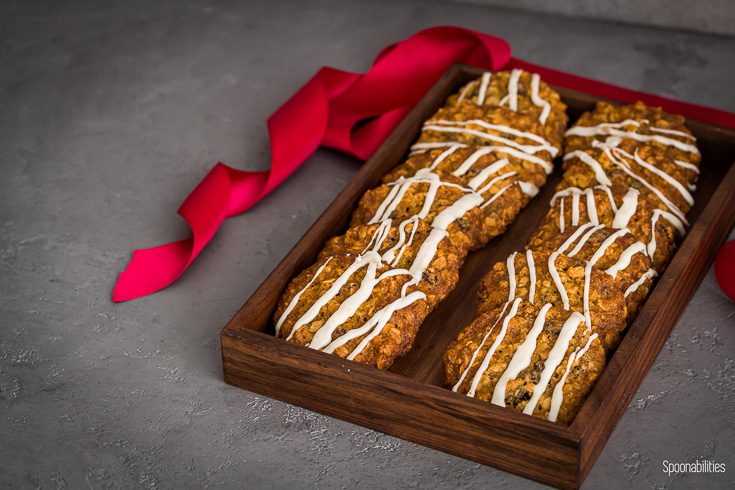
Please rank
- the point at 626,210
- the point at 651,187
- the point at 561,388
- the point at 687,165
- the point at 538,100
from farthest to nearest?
the point at 538,100 → the point at 687,165 → the point at 651,187 → the point at 626,210 → the point at 561,388

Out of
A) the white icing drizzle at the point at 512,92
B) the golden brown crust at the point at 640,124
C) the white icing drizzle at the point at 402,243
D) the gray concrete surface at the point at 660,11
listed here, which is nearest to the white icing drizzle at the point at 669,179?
the golden brown crust at the point at 640,124

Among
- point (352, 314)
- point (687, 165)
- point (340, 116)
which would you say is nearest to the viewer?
point (352, 314)

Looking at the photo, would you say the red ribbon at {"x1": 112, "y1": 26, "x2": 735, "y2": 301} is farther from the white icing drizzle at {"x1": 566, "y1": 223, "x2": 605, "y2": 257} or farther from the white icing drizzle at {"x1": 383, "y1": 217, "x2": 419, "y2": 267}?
the white icing drizzle at {"x1": 566, "y1": 223, "x2": 605, "y2": 257}

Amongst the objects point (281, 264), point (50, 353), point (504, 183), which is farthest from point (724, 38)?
point (50, 353)

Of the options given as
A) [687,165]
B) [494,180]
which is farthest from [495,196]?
[687,165]

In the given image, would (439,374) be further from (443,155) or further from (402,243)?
(443,155)

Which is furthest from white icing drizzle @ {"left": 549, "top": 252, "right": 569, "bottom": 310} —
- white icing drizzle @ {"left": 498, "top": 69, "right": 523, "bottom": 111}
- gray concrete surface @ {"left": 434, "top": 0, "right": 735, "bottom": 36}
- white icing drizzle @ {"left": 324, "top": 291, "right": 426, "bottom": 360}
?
gray concrete surface @ {"left": 434, "top": 0, "right": 735, "bottom": 36}

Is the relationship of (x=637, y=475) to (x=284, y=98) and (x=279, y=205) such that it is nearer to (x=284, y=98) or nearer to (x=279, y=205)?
(x=279, y=205)
